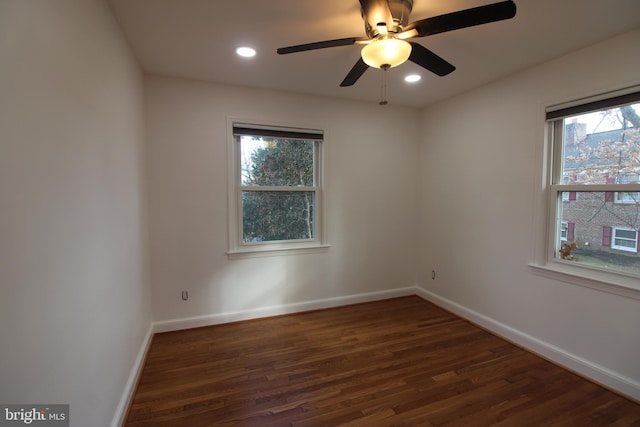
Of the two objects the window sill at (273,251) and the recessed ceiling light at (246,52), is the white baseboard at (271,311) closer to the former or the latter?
the window sill at (273,251)

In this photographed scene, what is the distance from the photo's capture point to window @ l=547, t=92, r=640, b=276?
221 centimetres

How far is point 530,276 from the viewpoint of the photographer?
280 cm

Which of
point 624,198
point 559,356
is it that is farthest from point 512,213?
point 559,356

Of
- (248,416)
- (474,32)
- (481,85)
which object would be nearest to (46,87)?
(248,416)

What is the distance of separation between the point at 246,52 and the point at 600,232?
3.19 m

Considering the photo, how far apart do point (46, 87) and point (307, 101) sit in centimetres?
271

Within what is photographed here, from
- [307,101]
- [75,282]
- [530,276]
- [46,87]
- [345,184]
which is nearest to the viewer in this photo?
[46,87]

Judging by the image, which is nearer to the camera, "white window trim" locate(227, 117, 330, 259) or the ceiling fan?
the ceiling fan

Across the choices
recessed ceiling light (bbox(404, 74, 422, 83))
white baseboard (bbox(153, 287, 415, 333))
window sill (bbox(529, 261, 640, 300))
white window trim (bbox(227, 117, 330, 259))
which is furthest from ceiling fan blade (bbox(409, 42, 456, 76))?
white baseboard (bbox(153, 287, 415, 333))

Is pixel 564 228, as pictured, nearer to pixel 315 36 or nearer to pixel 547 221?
pixel 547 221

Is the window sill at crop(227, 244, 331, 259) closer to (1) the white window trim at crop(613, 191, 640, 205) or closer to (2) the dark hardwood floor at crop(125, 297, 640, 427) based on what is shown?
(2) the dark hardwood floor at crop(125, 297, 640, 427)

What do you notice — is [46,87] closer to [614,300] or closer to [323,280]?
[323,280]

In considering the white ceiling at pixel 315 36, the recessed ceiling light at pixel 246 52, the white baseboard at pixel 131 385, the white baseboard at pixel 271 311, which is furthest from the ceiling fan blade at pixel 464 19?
the white baseboard at pixel 271 311

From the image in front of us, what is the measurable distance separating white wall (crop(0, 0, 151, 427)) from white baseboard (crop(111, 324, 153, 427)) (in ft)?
0.18
